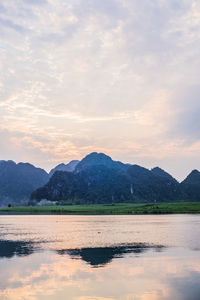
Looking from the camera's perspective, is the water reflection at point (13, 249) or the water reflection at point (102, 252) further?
the water reflection at point (13, 249)

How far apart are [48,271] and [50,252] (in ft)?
43.1

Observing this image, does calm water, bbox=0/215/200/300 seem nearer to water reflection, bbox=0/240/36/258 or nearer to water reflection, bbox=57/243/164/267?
water reflection, bbox=57/243/164/267

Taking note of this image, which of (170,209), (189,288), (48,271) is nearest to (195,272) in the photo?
(189,288)

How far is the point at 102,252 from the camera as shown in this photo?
4459 cm

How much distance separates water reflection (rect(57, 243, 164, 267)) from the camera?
1511 inches

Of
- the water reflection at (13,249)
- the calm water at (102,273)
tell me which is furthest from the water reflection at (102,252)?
the water reflection at (13,249)

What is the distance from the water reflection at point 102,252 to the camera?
1511 inches

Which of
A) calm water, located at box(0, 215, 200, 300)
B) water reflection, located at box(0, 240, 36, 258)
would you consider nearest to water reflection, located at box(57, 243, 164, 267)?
calm water, located at box(0, 215, 200, 300)

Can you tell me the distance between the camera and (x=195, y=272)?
30594 mm

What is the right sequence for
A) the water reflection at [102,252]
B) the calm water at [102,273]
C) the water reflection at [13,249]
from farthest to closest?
1. the water reflection at [13,249]
2. the water reflection at [102,252]
3. the calm water at [102,273]

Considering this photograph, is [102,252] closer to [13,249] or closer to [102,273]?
[102,273]

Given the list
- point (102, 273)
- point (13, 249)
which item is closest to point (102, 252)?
point (102, 273)

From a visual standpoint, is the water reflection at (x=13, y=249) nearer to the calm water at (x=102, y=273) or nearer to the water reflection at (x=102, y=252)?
the calm water at (x=102, y=273)

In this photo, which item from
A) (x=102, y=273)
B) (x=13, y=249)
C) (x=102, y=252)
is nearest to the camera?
(x=102, y=273)
